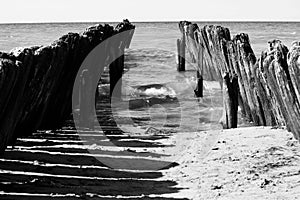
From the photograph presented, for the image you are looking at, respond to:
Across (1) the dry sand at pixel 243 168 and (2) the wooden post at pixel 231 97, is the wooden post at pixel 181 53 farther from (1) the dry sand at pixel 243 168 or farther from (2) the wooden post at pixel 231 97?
(1) the dry sand at pixel 243 168

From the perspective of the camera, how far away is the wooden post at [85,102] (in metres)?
8.86

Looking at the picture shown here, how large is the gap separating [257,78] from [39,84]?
3.14m

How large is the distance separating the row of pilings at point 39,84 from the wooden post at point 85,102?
0.28m

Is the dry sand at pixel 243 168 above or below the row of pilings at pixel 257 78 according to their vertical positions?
below

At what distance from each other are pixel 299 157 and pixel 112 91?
760 centimetres

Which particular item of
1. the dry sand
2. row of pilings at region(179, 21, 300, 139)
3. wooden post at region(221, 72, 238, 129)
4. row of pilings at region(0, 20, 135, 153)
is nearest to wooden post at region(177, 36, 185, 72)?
row of pilings at region(179, 21, 300, 139)

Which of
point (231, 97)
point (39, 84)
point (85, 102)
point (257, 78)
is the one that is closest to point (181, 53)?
point (231, 97)

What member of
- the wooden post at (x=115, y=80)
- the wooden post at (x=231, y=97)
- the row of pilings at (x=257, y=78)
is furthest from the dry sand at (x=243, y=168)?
the wooden post at (x=115, y=80)

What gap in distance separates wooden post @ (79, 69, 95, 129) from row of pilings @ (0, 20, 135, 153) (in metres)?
0.28

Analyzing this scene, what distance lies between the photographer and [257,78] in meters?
8.54

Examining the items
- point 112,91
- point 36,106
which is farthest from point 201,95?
point 36,106

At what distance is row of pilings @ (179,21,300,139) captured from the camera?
6605 millimetres

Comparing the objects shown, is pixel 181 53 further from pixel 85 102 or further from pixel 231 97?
pixel 85 102

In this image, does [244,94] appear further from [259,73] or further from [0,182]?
[0,182]
